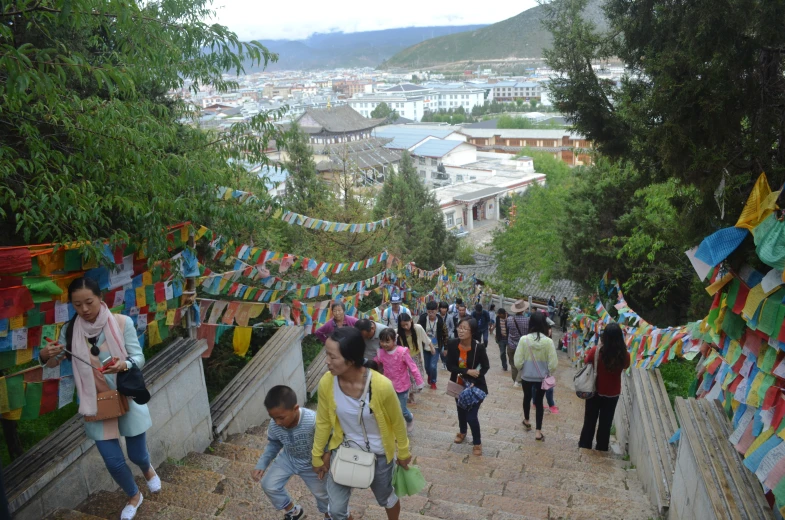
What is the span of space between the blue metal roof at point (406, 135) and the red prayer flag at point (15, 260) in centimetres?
6681

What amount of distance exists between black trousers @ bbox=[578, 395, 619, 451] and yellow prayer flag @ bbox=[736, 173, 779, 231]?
113 inches

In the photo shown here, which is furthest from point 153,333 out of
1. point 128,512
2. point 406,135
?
point 406,135

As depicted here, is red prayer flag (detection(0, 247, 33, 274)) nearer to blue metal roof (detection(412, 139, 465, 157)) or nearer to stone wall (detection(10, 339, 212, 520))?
stone wall (detection(10, 339, 212, 520))

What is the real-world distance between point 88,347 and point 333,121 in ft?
227

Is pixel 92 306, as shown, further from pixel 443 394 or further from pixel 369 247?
pixel 369 247

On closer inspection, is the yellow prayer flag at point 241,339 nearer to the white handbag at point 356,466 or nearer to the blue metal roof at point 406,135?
the white handbag at point 356,466

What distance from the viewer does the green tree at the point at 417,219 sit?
1293 inches

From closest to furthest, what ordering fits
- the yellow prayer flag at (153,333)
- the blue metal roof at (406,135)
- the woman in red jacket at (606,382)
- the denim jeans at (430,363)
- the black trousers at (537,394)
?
1. the yellow prayer flag at (153,333)
2. the woman in red jacket at (606,382)
3. the black trousers at (537,394)
4. the denim jeans at (430,363)
5. the blue metal roof at (406,135)

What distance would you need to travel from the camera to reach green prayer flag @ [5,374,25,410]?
4406 millimetres

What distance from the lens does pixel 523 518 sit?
15.9ft

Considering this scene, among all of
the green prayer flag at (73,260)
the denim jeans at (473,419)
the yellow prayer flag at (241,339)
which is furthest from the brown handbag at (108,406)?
the denim jeans at (473,419)

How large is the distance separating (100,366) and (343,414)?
1.70 metres

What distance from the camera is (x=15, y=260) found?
4.36 meters

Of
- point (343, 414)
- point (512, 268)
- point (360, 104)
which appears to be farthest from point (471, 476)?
point (360, 104)
